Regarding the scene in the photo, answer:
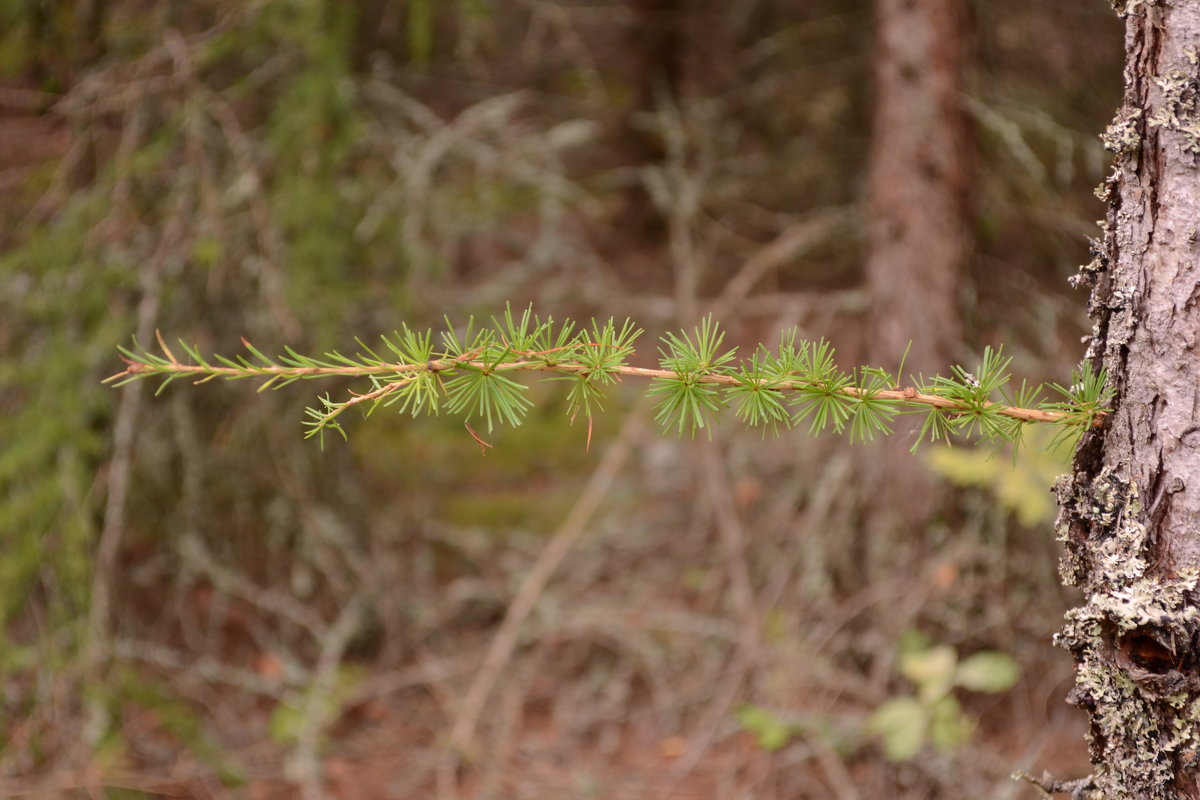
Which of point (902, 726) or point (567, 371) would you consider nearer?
point (567, 371)

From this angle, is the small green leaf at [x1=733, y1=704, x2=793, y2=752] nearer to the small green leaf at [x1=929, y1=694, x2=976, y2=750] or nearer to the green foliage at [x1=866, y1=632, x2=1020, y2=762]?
the green foliage at [x1=866, y1=632, x2=1020, y2=762]

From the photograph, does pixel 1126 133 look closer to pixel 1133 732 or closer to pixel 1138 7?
pixel 1138 7

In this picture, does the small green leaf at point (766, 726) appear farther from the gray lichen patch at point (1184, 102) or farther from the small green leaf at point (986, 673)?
the gray lichen patch at point (1184, 102)

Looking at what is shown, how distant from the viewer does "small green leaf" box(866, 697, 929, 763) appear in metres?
2.47

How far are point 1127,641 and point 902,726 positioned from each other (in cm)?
148

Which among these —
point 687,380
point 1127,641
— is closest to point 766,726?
point 1127,641

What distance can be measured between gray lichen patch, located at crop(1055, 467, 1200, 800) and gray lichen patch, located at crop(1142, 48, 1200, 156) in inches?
14.5

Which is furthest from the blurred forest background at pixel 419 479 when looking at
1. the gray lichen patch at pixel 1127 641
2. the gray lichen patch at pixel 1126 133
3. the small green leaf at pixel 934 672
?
the gray lichen patch at pixel 1126 133

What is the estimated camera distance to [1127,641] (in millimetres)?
1140

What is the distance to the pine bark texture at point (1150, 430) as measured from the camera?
1.07m

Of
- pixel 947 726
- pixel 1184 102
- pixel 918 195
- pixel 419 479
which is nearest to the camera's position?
pixel 1184 102

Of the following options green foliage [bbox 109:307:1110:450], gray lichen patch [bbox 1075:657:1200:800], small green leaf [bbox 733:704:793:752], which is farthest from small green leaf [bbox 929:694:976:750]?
green foliage [bbox 109:307:1110:450]

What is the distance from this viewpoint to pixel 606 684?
3.54 metres

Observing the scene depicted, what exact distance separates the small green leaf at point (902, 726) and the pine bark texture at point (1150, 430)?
1.37 metres
